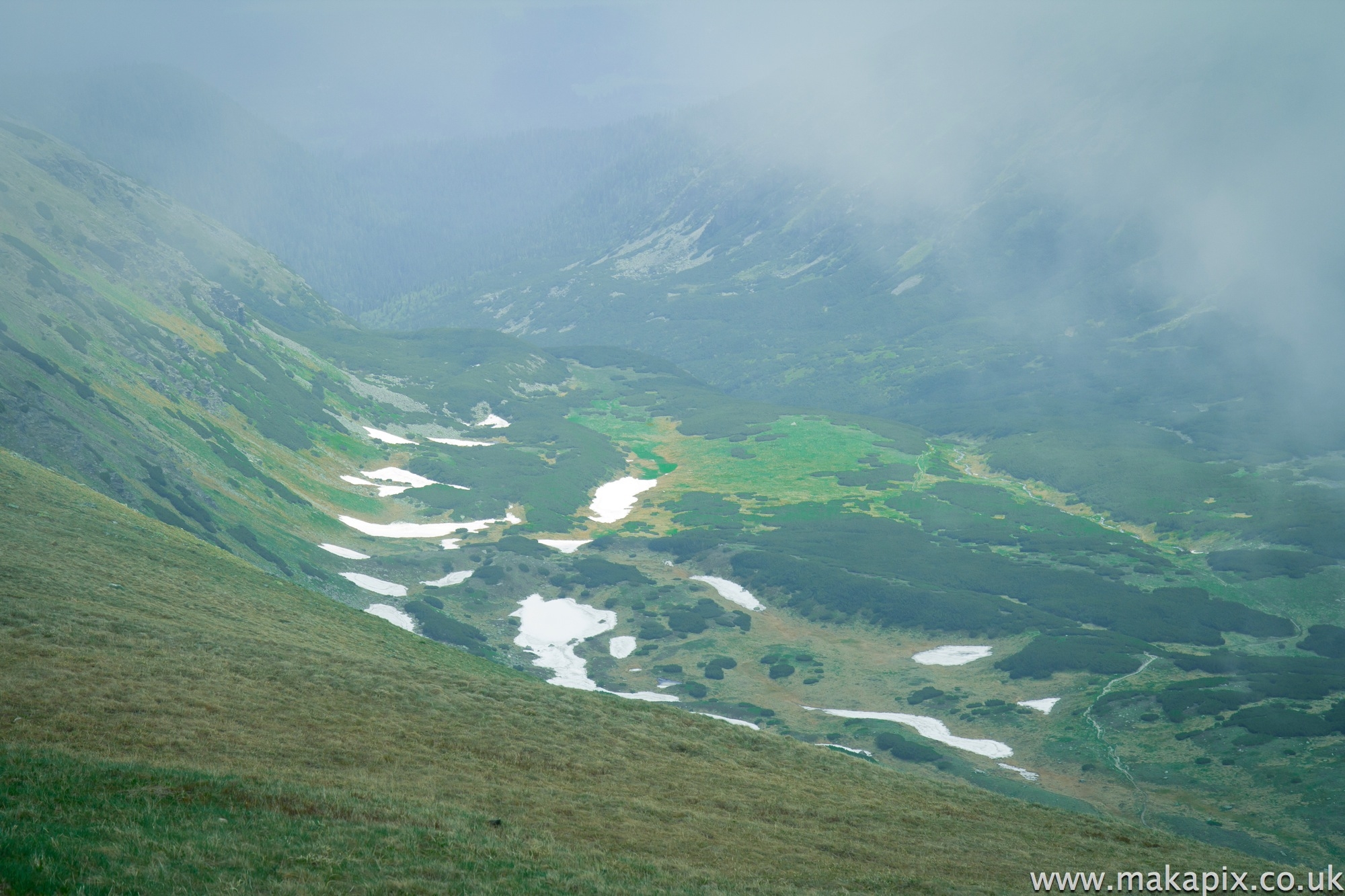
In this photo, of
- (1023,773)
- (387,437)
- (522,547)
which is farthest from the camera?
(387,437)

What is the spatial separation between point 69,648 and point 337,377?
165485 millimetres

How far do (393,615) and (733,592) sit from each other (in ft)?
139

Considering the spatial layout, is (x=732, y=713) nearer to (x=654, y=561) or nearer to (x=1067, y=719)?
(x=1067, y=719)

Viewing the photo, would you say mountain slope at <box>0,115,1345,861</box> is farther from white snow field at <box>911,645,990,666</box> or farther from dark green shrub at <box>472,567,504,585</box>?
white snow field at <box>911,645,990,666</box>

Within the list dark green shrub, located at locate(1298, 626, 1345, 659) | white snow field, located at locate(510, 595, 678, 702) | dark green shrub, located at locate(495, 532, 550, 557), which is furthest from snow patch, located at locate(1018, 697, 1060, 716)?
dark green shrub, located at locate(495, 532, 550, 557)

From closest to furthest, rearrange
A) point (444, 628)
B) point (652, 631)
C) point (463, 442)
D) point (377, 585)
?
point (444, 628) → point (652, 631) → point (377, 585) → point (463, 442)

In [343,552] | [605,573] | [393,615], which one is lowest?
[393,615]

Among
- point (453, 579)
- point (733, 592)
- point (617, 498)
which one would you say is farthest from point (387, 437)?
point (733, 592)

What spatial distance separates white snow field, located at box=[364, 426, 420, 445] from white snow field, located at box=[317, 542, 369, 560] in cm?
5701

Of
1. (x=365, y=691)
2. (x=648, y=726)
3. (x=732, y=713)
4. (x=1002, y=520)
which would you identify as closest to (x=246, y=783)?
(x=365, y=691)

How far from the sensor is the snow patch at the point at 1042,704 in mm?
77438

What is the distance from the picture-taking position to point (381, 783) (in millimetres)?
24859

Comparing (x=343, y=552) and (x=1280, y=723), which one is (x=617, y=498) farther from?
(x=1280, y=723)

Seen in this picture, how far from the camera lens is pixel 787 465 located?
18950 centimetres
